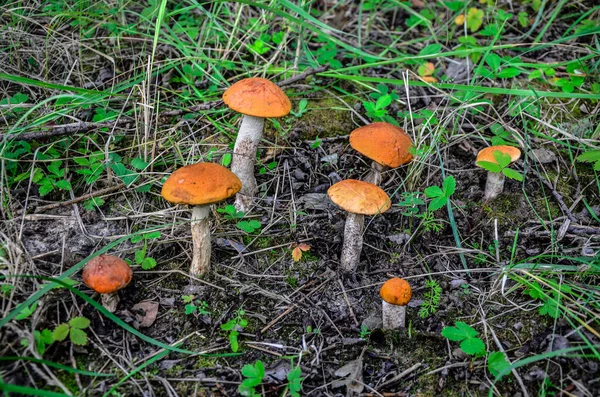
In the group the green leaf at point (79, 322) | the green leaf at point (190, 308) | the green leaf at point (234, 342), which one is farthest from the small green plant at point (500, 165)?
the green leaf at point (79, 322)

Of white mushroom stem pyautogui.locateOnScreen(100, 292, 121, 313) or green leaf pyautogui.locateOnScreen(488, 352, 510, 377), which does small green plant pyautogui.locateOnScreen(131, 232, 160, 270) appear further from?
green leaf pyautogui.locateOnScreen(488, 352, 510, 377)

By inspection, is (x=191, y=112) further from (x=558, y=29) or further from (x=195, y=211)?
(x=558, y=29)

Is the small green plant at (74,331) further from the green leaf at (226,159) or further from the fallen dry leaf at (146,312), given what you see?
the green leaf at (226,159)

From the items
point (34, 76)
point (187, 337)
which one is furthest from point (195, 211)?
point (34, 76)

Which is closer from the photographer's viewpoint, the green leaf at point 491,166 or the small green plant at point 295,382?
the small green plant at point 295,382

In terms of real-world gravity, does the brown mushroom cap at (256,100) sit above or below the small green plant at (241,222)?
above

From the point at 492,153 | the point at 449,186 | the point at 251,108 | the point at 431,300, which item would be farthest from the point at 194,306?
the point at 492,153

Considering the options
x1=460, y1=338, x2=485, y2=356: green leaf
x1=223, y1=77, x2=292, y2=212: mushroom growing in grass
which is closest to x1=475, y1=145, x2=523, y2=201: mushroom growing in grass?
x1=460, y1=338, x2=485, y2=356: green leaf

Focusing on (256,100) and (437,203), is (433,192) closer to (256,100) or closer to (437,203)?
(437,203)
